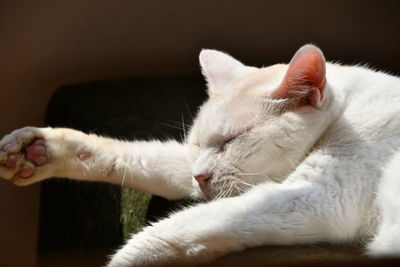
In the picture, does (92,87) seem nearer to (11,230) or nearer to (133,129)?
(133,129)

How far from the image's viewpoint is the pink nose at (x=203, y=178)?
1.28 metres

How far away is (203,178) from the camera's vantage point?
1.28 metres

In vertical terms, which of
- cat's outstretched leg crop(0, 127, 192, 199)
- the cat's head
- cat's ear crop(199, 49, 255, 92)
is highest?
cat's ear crop(199, 49, 255, 92)

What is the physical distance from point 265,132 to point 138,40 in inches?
33.4

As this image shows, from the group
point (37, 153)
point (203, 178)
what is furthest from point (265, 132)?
point (37, 153)

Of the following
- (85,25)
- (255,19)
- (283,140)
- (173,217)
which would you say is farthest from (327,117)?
(85,25)

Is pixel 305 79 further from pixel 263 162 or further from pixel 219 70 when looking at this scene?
pixel 219 70

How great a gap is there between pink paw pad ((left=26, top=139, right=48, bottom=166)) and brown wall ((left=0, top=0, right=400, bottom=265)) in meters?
0.51

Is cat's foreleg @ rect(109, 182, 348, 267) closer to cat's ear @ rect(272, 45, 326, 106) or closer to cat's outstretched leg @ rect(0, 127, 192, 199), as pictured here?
cat's ear @ rect(272, 45, 326, 106)

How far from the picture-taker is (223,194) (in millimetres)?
1267

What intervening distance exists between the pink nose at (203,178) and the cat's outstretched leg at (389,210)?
0.36 m

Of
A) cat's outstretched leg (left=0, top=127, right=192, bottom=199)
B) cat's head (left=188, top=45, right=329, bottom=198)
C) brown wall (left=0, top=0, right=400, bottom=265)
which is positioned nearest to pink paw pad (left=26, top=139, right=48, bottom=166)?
cat's outstretched leg (left=0, top=127, right=192, bottom=199)

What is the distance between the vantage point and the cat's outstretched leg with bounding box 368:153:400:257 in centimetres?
106

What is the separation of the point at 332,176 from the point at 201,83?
0.93 meters
